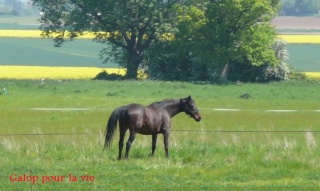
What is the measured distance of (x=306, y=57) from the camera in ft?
324

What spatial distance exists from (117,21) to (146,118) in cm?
4481

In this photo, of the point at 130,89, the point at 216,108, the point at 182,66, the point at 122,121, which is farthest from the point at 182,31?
the point at 122,121

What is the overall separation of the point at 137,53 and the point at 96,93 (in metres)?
20.1

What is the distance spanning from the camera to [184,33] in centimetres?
6438

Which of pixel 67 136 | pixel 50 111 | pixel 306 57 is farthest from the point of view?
pixel 306 57

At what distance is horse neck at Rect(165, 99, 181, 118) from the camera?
20500mm

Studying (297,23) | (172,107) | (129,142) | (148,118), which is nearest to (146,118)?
(148,118)

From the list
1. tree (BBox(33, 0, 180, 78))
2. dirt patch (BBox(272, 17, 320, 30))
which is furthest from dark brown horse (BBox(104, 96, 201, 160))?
dirt patch (BBox(272, 17, 320, 30))

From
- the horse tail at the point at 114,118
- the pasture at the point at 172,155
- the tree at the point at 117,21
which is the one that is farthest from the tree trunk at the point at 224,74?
the horse tail at the point at 114,118

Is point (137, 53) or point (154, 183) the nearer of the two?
point (154, 183)

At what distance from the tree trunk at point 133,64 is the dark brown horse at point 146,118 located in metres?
44.7

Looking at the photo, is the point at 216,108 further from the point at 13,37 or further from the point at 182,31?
the point at 13,37

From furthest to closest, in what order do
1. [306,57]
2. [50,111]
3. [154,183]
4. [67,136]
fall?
[306,57]
[50,111]
[67,136]
[154,183]

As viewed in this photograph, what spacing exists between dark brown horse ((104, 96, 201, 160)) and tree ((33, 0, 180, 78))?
42.9m
